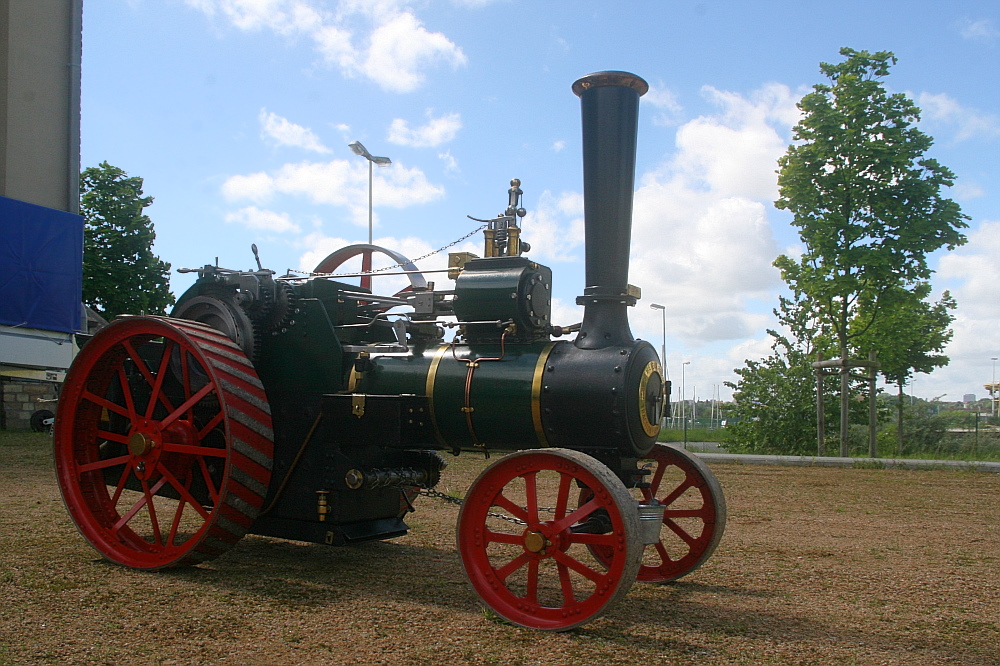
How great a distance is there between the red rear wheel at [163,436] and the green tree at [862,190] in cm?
1074

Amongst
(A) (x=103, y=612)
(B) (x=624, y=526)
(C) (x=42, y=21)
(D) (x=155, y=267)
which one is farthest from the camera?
(D) (x=155, y=267)

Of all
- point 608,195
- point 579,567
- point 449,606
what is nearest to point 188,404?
point 449,606


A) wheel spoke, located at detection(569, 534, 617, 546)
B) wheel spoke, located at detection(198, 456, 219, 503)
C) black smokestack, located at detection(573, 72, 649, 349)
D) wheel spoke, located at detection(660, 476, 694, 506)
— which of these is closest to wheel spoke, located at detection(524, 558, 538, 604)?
wheel spoke, located at detection(569, 534, 617, 546)

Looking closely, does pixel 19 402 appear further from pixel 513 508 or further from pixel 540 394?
pixel 513 508

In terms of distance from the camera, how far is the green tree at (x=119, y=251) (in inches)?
881

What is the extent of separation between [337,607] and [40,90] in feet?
57.3

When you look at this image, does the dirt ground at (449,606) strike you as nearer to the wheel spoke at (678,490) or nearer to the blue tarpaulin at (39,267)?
the wheel spoke at (678,490)

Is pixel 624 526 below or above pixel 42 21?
below

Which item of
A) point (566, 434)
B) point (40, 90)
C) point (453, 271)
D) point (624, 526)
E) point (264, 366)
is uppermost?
point (40, 90)

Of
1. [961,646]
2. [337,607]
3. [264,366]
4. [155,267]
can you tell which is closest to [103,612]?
[337,607]

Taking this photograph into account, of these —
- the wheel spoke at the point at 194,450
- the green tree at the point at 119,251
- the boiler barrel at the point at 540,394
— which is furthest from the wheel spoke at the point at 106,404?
the green tree at the point at 119,251

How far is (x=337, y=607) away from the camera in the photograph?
14.4ft

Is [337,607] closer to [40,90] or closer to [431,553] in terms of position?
[431,553]

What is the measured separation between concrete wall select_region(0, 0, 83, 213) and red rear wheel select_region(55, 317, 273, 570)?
1424 centimetres
